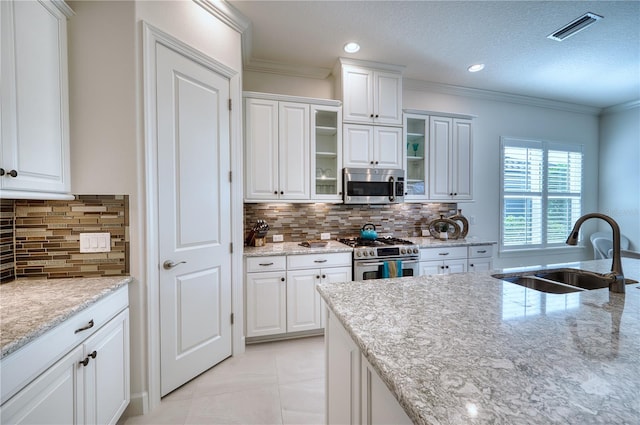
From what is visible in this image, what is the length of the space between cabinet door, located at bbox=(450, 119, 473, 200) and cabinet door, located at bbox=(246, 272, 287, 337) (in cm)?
250

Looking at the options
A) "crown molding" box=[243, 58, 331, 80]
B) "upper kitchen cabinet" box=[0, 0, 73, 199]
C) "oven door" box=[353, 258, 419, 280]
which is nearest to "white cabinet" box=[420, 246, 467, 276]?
"oven door" box=[353, 258, 419, 280]

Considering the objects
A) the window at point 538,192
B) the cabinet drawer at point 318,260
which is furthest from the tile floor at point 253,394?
the window at point 538,192

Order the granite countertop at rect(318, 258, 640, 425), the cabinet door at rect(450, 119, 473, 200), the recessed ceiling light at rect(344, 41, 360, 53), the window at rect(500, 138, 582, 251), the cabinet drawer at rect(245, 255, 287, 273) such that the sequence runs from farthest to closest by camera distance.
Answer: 1. the window at rect(500, 138, 582, 251)
2. the cabinet door at rect(450, 119, 473, 200)
3. the recessed ceiling light at rect(344, 41, 360, 53)
4. the cabinet drawer at rect(245, 255, 287, 273)
5. the granite countertop at rect(318, 258, 640, 425)

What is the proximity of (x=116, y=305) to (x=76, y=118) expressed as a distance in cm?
111

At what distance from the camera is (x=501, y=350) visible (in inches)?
29.6

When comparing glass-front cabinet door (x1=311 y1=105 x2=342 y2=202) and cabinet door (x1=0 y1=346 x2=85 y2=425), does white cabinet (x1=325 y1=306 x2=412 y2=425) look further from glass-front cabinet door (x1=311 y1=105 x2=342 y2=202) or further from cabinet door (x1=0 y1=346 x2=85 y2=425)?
glass-front cabinet door (x1=311 y1=105 x2=342 y2=202)

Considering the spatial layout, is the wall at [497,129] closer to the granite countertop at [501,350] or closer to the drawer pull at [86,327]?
the granite countertop at [501,350]

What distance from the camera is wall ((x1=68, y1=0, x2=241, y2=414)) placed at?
156 cm

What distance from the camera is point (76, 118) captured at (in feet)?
5.12

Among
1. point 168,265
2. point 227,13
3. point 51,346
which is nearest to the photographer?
point 51,346

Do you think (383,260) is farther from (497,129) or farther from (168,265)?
(497,129)

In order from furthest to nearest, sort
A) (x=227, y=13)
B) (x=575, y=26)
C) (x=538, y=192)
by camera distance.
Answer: (x=538, y=192) < (x=575, y=26) < (x=227, y=13)

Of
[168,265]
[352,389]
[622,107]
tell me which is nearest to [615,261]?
[352,389]

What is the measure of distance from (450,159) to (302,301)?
2521 millimetres
